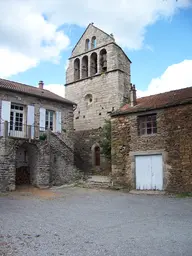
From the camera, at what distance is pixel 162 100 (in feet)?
45.6

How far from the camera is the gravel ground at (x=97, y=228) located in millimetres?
4605

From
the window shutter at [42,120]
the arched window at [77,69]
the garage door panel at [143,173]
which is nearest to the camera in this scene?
the garage door panel at [143,173]

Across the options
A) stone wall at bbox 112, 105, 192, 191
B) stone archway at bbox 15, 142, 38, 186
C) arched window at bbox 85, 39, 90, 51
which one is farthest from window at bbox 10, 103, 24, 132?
arched window at bbox 85, 39, 90, 51

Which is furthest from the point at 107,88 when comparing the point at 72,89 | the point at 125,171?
the point at 125,171

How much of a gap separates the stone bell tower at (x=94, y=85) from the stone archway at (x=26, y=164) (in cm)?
578

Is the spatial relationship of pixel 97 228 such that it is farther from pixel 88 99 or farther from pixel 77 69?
pixel 77 69

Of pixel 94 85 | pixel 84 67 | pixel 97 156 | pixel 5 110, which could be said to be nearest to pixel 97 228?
pixel 5 110

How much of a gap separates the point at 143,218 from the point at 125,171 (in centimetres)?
649

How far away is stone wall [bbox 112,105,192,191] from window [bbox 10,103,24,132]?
5.72 meters

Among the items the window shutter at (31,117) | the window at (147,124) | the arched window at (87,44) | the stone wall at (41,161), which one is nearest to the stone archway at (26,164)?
the stone wall at (41,161)

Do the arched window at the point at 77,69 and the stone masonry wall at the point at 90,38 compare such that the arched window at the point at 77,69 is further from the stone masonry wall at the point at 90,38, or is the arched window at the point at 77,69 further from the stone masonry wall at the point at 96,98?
the stone masonry wall at the point at 96,98

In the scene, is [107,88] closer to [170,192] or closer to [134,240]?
[170,192]

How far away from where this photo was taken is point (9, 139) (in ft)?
46.0

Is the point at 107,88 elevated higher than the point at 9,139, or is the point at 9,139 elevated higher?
the point at 107,88
